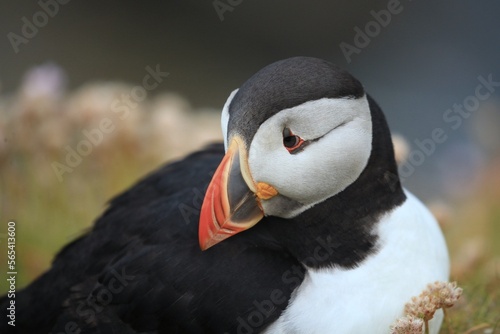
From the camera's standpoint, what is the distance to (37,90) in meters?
6.01

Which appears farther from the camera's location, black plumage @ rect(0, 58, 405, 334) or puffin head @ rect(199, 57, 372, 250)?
black plumage @ rect(0, 58, 405, 334)

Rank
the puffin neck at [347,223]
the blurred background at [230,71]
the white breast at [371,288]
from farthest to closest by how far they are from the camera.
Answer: the blurred background at [230,71] < the puffin neck at [347,223] < the white breast at [371,288]

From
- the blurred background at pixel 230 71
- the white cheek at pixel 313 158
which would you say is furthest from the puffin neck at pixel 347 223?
the blurred background at pixel 230 71

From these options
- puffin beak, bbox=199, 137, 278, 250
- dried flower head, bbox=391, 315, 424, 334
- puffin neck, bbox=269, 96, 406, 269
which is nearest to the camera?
dried flower head, bbox=391, 315, 424, 334

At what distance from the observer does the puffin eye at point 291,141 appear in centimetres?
347

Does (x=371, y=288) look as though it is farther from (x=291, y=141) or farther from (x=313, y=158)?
(x=291, y=141)

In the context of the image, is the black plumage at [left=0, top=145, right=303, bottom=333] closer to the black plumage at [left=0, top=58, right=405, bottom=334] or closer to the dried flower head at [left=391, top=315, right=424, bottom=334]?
the black plumage at [left=0, top=58, right=405, bottom=334]

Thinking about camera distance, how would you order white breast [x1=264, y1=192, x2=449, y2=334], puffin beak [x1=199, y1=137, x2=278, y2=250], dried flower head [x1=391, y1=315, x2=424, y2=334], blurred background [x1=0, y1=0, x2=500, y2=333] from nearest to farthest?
dried flower head [x1=391, y1=315, x2=424, y2=334]
puffin beak [x1=199, y1=137, x2=278, y2=250]
white breast [x1=264, y1=192, x2=449, y2=334]
blurred background [x1=0, y1=0, x2=500, y2=333]

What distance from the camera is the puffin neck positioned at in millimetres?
3764

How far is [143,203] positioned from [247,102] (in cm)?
114

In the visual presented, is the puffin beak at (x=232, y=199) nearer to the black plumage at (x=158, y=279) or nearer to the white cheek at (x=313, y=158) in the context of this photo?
the white cheek at (x=313, y=158)

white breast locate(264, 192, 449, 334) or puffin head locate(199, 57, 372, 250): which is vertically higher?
puffin head locate(199, 57, 372, 250)

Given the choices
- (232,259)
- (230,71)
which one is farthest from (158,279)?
(230,71)

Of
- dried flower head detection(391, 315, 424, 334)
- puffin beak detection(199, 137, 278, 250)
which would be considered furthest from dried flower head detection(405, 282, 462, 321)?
puffin beak detection(199, 137, 278, 250)
